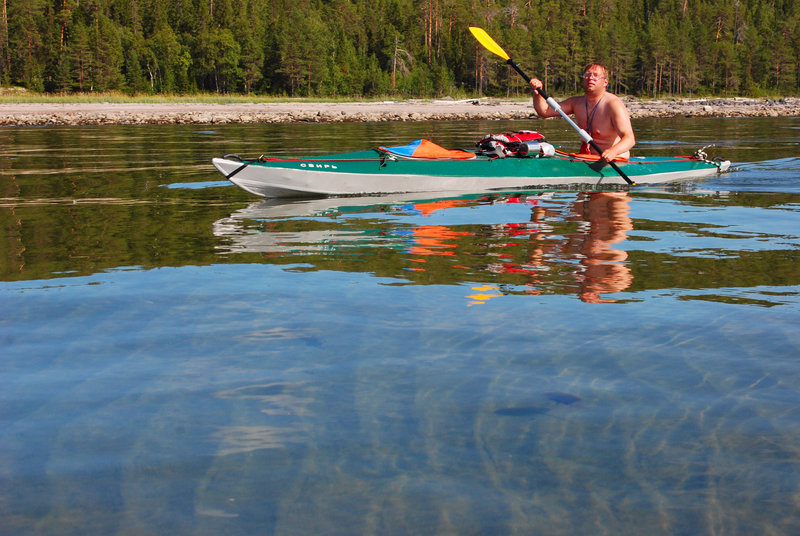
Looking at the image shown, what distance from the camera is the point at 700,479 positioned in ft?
8.96

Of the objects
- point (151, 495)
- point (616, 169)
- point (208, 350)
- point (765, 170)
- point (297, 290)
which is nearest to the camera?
point (151, 495)

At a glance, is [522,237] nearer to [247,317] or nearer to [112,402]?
[247,317]

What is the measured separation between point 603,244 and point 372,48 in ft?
312

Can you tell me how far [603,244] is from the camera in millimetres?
7293

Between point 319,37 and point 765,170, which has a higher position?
point 319,37

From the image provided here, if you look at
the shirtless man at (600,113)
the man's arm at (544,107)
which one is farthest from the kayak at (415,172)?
the man's arm at (544,107)

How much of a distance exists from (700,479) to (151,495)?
6.18 ft

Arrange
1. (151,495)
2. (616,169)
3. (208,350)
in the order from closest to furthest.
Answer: (151,495), (208,350), (616,169)

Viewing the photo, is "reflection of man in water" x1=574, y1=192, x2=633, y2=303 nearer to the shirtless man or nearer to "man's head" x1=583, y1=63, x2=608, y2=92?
the shirtless man

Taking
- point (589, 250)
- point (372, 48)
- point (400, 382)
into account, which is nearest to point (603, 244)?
point (589, 250)

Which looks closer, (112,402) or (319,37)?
(112,402)

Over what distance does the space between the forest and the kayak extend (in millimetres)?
72730

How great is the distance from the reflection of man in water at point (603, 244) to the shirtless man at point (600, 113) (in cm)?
78

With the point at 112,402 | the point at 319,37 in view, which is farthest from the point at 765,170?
the point at 319,37
